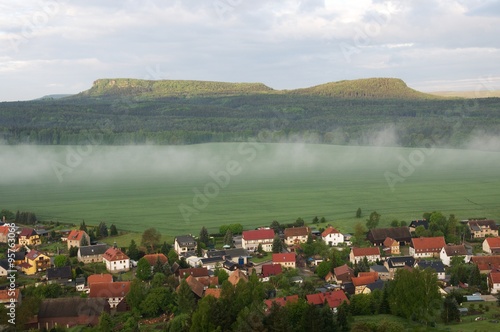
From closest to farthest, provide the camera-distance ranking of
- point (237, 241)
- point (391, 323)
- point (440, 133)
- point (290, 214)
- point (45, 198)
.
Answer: point (391, 323)
point (237, 241)
point (290, 214)
point (45, 198)
point (440, 133)

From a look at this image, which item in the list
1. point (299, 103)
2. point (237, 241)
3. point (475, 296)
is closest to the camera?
point (475, 296)

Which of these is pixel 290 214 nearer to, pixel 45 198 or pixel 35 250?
pixel 35 250

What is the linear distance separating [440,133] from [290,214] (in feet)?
201

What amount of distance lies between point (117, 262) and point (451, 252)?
18.6m

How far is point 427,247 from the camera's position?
3391cm

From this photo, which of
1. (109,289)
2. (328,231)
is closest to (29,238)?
(109,289)

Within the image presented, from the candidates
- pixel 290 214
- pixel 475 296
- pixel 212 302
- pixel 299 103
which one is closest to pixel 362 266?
pixel 475 296

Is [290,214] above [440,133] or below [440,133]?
below

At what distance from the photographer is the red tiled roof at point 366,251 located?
32.2 m

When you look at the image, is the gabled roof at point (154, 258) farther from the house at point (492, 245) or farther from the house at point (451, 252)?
the house at point (492, 245)

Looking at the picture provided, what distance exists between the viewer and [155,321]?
2414 cm

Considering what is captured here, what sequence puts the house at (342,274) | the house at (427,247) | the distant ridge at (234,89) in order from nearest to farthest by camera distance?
the house at (342,274)
the house at (427,247)
the distant ridge at (234,89)

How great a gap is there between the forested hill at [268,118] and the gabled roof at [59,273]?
66494 mm

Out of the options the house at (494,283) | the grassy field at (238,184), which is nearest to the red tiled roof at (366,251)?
the house at (494,283)
